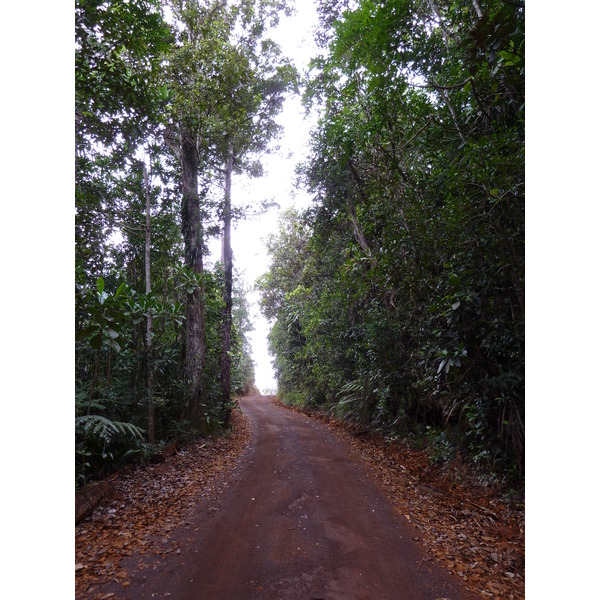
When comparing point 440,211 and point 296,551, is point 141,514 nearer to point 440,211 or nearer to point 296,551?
point 296,551

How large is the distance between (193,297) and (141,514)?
5.22 m

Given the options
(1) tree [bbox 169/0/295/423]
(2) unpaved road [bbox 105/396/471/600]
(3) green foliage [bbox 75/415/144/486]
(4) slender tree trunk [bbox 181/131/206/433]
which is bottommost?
(2) unpaved road [bbox 105/396/471/600]

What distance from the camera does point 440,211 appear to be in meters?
5.76

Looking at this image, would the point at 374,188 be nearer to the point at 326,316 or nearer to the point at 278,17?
the point at 326,316

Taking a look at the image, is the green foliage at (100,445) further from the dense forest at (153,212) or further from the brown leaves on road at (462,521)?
the brown leaves on road at (462,521)

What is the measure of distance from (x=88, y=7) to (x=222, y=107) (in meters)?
5.36

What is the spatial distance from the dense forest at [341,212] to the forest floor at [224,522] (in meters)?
0.62

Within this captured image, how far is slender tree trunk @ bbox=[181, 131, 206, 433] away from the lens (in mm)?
8352

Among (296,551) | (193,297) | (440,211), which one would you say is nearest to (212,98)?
(193,297)

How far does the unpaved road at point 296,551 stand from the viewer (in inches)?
115

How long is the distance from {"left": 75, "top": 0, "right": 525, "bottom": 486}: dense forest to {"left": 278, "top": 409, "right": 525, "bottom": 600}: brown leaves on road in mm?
528

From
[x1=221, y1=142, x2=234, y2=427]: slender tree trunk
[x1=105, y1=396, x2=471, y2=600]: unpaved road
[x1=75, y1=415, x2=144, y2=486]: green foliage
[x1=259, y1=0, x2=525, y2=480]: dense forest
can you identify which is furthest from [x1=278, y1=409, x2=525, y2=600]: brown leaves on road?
[x1=221, y1=142, x2=234, y2=427]: slender tree trunk

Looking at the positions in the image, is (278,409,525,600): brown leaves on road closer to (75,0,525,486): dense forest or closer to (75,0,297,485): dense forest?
(75,0,525,486): dense forest

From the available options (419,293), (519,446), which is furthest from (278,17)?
(519,446)
